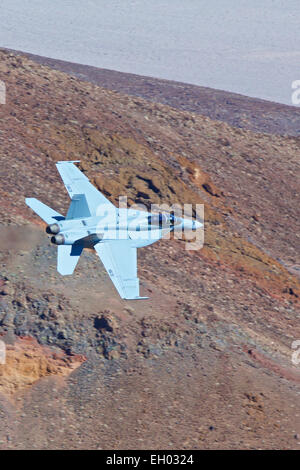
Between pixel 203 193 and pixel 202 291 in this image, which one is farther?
pixel 203 193

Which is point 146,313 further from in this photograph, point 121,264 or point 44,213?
point 44,213

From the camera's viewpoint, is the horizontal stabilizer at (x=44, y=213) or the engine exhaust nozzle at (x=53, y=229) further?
the horizontal stabilizer at (x=44, y=213)

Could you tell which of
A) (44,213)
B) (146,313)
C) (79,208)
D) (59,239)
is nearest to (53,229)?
(59,239)

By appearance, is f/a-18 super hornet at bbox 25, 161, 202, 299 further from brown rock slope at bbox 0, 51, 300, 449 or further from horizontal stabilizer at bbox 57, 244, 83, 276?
brown rock slope at bbox 0, 51, 300, 449

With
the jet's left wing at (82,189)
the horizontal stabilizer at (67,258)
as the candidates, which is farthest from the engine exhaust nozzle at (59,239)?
the jet's left wing at (82,189)

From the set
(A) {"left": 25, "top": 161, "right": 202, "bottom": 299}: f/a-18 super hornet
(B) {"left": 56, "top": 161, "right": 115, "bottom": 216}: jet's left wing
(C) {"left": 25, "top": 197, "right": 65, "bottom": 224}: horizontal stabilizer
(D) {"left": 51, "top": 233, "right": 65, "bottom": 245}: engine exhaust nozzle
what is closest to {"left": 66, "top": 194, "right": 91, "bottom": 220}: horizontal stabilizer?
(A) {"left": 25, "top": 161, "right": 202, "bottom": 299}: f/a-18 super hornet

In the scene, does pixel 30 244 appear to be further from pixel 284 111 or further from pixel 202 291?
pixel 284 111

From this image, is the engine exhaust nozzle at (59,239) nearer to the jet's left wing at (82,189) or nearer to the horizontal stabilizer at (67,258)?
the horizontal stabilizer at (67,258)
